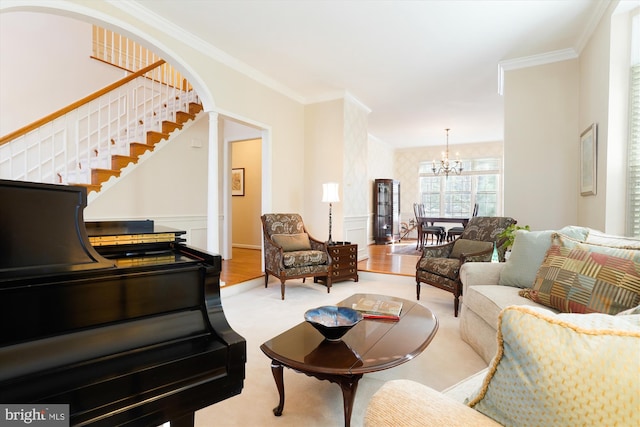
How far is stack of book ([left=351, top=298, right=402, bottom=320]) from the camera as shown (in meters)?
2.03

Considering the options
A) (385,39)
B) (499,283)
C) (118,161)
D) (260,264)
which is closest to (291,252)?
(260,264)

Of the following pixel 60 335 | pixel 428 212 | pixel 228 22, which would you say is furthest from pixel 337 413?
pixel 428 212

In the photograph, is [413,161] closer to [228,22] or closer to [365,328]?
[228,22]

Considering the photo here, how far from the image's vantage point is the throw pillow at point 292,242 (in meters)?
4.13

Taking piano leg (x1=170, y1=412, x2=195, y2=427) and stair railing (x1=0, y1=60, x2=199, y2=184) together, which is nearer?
piano leg (x1=170, y1=412, x2=195, y2=427)

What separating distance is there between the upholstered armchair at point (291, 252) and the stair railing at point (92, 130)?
7.32ft

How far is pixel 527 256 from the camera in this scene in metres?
2.28

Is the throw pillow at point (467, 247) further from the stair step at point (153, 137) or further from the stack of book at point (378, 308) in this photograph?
the stair step at point (153, 137)

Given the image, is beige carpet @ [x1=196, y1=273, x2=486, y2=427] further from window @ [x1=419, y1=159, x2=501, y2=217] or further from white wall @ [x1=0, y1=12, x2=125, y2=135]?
window @ [x1=419, y1=159, x2=501, y2=217]

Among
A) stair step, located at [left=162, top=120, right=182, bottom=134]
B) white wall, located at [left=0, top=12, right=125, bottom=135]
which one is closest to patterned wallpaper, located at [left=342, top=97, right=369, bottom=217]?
stair step, located at [left=162, top=120, right=182, bottom=134]

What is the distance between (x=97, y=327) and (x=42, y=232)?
402 millimetres

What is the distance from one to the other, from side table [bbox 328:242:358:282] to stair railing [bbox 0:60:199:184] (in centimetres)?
316

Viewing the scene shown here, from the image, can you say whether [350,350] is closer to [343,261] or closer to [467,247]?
[467,247]

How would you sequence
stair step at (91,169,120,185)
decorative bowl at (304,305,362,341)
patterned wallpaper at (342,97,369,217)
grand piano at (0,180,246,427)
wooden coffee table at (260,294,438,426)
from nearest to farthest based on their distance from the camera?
grand piano at (0,180,246,427), wooden coffee table at (260,294,438,426), decorative bowl at (304,305,362,341), stair step at (91,169,120,185), patterned wallpaper at (342,97,369,217)
